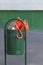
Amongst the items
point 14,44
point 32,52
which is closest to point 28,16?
point 32,52

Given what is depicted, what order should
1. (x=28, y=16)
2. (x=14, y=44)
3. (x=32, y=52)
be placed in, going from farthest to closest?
(x=28, y=16), (x=32, y=52), (x=14, y=44)

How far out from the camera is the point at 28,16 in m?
10.2

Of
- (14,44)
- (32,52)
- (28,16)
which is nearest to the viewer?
(14,44)

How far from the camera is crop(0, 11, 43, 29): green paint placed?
10188 millimetres

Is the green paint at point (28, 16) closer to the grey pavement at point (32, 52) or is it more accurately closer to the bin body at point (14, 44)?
the grey pavement at point (32, 52)

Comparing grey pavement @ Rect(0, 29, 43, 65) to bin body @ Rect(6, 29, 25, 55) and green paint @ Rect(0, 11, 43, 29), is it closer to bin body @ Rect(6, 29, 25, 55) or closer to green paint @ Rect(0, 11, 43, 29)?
green paint @ Rect(0, 11, 43, 29)

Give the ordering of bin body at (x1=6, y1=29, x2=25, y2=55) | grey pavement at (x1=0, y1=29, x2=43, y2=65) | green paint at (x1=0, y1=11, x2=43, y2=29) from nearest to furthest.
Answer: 1. bin body at (x1=6, y1=29, x2=25, y2=55)
2. grey pavement at (x1=0, y1=29, x2=43, y2=65)
3. green paint at (x1=0, y1=11, x2=43, y2=29)

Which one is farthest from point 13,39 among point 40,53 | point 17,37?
point 40,53

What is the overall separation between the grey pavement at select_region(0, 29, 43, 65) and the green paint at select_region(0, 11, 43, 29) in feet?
0.83


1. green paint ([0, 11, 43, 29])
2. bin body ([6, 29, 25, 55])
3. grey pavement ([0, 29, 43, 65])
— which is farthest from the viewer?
green paint ([0, 11, 43, 29])

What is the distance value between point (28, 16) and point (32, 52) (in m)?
1.69

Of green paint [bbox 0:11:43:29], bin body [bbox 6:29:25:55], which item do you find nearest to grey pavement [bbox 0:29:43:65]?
green paint [bbox 0:11:43:29]

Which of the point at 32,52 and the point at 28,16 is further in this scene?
the point at 28,16

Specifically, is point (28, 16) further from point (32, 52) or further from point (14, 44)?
point (14, 44)
